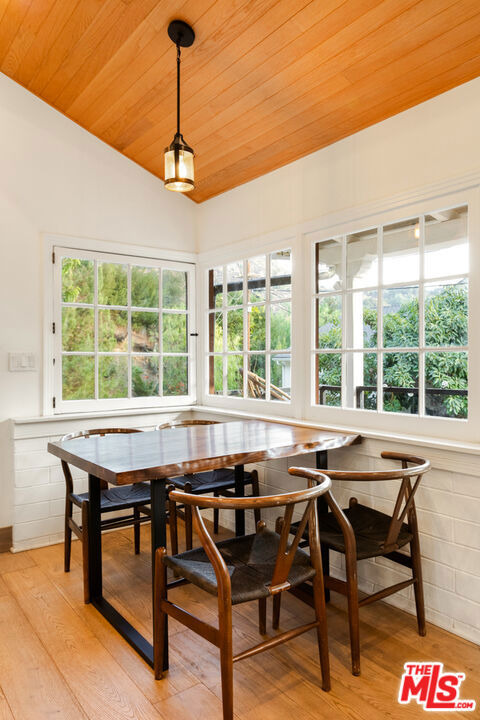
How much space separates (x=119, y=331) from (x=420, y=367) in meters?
2.19

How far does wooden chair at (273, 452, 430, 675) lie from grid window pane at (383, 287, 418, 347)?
9.12 ft

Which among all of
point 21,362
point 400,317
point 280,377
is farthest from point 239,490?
point 400,317

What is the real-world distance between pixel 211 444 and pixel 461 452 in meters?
1.14

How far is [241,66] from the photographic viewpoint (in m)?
2.60

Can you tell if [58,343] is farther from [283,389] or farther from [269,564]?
[269,564]

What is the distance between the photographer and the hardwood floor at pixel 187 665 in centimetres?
175

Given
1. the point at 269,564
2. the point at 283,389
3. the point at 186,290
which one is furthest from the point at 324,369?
the point at 269,564

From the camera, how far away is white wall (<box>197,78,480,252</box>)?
7.48ft

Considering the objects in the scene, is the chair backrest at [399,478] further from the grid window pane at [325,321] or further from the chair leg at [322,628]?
the grid window pane at [325,321]

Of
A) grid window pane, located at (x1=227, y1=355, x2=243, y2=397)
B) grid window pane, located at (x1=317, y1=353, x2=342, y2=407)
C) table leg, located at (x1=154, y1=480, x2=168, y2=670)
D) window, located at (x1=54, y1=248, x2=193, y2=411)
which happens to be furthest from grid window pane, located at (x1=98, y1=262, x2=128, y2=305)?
table leg, located at (x1=154, y1=480, x2=168, y2=670)

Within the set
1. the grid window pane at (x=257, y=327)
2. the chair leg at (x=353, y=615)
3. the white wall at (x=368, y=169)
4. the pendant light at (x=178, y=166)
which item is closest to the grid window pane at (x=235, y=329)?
the grid window pane at (x=257, y=327)

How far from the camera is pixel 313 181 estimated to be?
304 cm

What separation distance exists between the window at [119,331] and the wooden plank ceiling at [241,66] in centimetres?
91

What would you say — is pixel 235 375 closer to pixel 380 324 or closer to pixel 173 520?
pixel 173 520
